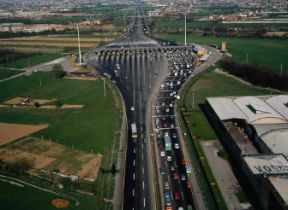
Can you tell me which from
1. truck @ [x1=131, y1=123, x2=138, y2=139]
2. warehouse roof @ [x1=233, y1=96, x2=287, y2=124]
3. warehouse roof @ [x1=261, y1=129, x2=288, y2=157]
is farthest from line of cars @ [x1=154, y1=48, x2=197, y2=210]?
warehouse roof @ [x1=233, y1=96, x2=287, y2=124]

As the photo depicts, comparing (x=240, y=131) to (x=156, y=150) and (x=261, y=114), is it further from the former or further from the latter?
(x=156, y=150)

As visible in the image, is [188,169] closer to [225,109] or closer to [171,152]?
[171,152]

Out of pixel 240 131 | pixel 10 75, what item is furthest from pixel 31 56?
pixel 240 131

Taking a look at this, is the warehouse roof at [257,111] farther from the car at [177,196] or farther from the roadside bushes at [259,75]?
the roadside bushes at [259,75]

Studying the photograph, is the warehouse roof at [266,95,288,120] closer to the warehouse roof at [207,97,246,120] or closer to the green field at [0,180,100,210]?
the warehouse roof at [207,97,246,120]

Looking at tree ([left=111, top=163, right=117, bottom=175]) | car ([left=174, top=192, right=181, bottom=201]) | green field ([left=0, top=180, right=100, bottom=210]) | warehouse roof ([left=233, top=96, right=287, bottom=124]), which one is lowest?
car ([left=174, top=192, right=181, bottom=201])

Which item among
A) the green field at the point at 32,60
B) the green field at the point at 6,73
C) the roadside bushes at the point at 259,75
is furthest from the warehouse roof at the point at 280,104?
the green field at the point at 32,60

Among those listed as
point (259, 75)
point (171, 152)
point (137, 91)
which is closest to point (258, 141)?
point (171, 152)

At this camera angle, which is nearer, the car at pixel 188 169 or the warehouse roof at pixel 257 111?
the car at pixel 188 169
